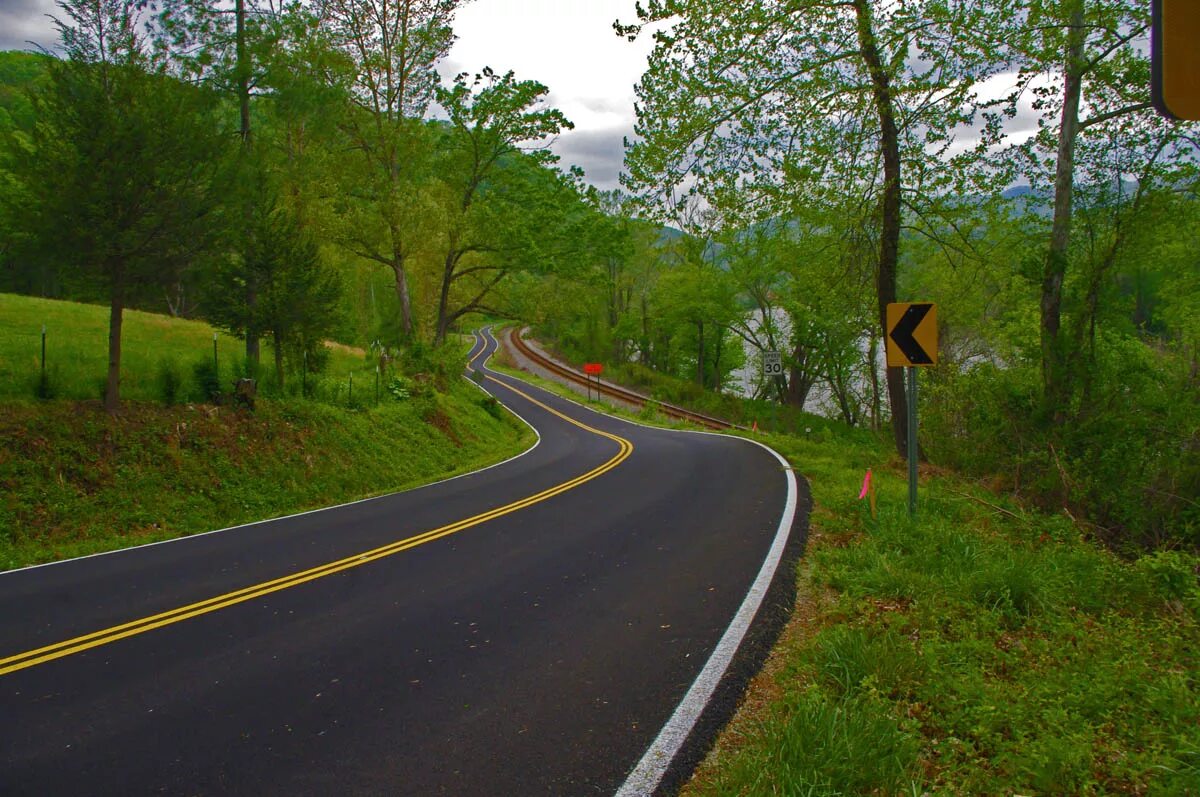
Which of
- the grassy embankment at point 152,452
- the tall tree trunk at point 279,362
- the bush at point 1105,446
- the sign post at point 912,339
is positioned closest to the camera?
the sign post at point 912,339

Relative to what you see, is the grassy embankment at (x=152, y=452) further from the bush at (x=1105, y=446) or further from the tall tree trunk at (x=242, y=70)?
the bush at (x=1105, y=446)

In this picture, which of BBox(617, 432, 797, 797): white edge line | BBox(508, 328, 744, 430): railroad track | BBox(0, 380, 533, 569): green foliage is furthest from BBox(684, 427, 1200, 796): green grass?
BBox(508, 328, 744, 430): railroad track

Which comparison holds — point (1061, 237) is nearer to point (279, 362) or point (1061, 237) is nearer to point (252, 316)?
point (252, 316)

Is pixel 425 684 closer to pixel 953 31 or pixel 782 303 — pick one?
pixel 953 31

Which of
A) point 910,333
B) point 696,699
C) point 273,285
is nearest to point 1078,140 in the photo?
point 910,333

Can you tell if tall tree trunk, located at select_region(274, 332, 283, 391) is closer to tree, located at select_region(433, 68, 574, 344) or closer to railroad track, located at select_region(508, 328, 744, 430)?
tree, located at select_region(433, 68, 574, 344)

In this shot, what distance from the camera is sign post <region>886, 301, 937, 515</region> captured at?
7500 millimetres

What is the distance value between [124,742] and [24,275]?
45.0 meters

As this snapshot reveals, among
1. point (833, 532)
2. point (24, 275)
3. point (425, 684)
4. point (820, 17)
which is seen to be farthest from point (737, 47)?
point (24, 275)

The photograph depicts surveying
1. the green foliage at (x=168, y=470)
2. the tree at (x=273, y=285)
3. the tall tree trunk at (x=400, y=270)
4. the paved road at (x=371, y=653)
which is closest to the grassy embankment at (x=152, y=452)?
the green foliage at (x=168, y=470)

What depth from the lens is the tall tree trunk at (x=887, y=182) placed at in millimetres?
11031

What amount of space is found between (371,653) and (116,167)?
11.0m

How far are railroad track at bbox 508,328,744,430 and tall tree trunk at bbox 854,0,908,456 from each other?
22.6 metres

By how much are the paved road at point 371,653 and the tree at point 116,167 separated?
19.7 ft
